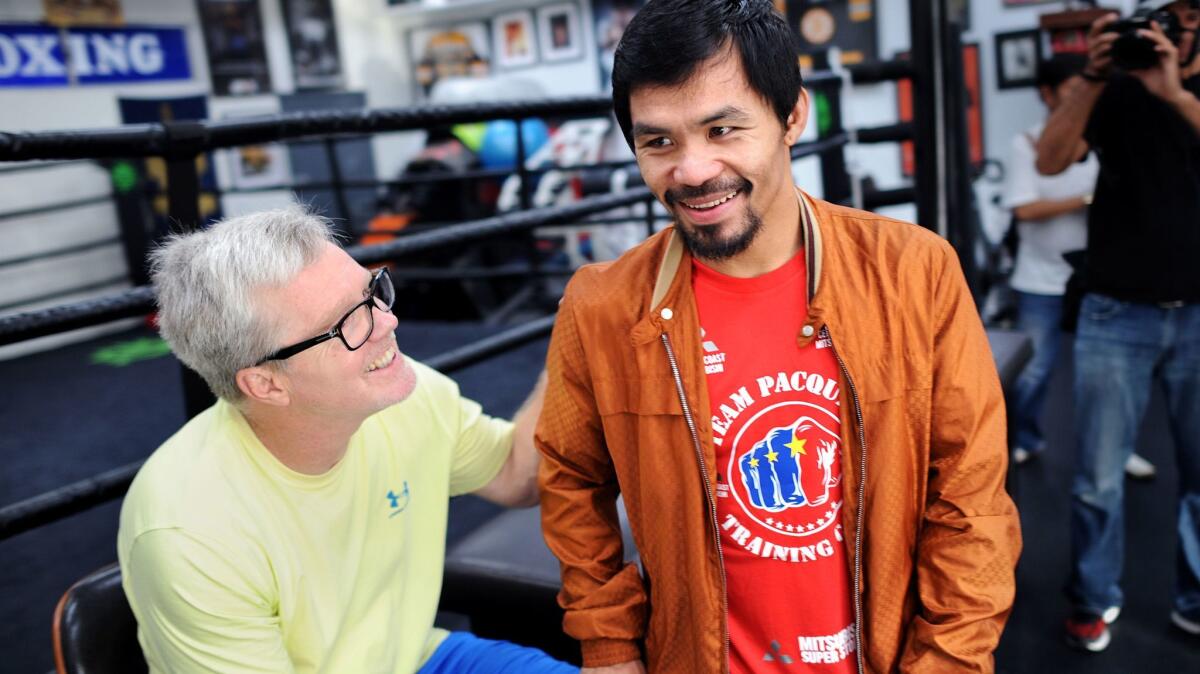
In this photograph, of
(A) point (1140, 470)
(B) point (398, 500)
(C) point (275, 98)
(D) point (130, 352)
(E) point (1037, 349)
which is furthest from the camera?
(C) point (275, 98)

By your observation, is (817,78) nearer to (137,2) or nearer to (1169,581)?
(1169,581)

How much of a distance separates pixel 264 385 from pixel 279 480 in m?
0.13

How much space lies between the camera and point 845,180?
3.28m

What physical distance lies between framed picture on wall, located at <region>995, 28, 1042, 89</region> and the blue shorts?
5.41m

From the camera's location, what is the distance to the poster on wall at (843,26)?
20.3ft

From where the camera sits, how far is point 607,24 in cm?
782

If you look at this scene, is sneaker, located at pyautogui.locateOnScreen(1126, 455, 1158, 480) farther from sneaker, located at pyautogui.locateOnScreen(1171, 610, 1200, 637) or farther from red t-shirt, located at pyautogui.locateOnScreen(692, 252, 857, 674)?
red t-shirt, located at pyautogui.locateOnScreen(692, 252, 857, 674)

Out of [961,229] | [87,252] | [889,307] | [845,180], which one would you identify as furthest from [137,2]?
[889,307]

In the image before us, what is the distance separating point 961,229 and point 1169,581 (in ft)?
3.51

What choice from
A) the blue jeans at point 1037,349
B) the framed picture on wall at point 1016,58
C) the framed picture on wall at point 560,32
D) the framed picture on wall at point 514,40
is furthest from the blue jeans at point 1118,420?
the framed picture on wall at point 514,40

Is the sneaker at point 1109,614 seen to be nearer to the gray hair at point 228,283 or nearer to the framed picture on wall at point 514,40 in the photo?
the gray hair at point 228,283

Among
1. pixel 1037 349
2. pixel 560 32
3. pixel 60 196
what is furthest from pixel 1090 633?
pixel 560 32

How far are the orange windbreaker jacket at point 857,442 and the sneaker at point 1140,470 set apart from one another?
7.59 ft

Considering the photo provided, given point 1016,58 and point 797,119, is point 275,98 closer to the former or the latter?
point 1016,58
